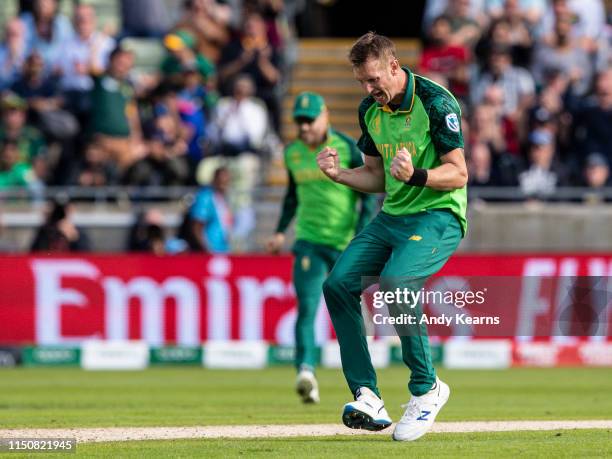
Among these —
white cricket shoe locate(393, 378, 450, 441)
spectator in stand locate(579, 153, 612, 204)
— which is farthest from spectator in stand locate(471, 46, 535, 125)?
white cricket shoe locate(393, 378, 450, 441)

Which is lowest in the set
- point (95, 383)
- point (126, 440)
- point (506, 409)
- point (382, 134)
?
point (95, 383)

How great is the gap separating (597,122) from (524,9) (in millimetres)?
2918

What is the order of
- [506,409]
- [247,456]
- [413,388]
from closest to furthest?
1. [247,456]
2. [413,388]
3. [506,409]

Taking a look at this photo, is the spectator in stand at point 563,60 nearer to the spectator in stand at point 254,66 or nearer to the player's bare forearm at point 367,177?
the spectator in stand at point 254,66

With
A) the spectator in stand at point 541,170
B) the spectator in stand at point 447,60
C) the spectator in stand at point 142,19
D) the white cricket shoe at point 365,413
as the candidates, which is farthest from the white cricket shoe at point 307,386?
the spectator in stand at point 142,19

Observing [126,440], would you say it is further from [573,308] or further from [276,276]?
[276,276]

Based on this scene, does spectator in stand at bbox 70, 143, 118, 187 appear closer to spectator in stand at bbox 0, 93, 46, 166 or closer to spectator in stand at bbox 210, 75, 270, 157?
spectator in stand at bbox 0, 93, 46, 166

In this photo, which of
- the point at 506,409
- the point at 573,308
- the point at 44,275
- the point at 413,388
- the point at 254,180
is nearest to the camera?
the point at 413,388

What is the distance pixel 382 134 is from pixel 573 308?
2.84 metres

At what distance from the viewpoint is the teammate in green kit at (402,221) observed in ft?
32.1

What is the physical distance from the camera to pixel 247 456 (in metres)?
9.26

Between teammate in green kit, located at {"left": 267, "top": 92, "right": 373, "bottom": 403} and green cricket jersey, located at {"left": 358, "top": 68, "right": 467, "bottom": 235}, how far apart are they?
13.0 ft

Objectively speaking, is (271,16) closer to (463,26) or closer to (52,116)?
(463,26)

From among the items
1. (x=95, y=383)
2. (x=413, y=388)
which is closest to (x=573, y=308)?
(x=413, y=388)
